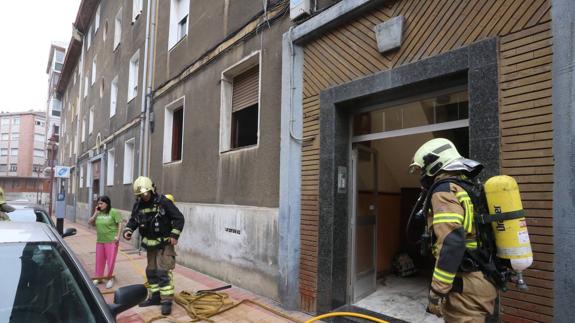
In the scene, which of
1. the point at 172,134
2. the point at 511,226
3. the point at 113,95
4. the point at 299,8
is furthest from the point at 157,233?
the point at 113,95

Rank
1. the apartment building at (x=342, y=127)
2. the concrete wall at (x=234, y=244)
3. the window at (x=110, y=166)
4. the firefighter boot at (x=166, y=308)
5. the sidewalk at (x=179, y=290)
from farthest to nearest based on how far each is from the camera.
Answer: the window at (x=110, y=166) < the concrete wall at (x=234, y=244) < the firefighter boot at (x=166, y=308) < the sidewalk at (x=179, y=290) < the apartment building at (x=342, y=127)

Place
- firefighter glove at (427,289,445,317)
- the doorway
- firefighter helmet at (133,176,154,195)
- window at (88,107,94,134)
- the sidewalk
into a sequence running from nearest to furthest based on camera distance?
firefighter glove at (427,289,445,317), the doorway, the sidewalk, firefighter helmet at (133,176,154,195), window at (88,107,94,134)

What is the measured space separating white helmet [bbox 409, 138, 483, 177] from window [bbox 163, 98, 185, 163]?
312 inches

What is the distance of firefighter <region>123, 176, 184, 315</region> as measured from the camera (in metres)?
5.20

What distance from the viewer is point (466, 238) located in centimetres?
259

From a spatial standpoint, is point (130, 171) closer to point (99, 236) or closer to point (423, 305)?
point (99, 236)

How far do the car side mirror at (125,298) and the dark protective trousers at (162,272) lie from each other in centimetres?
274

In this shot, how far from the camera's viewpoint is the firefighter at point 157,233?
5.20 meters

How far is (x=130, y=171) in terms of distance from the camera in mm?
12680

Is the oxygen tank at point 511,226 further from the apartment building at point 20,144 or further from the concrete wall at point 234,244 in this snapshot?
the apartment building at point 20,144

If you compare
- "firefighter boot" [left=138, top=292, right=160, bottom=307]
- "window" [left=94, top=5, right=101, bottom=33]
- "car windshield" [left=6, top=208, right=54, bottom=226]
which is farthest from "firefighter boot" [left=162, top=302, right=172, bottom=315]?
"window" [left=94, top=5, right=101, bottom=33]

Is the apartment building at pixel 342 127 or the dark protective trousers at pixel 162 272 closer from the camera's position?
the apartment building at pixel 342 127

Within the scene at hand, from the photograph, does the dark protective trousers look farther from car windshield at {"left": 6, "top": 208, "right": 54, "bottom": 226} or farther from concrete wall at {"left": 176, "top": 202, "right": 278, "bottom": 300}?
car windshield at {"left": 6, "top": 208, "right": 54, "bottom": 226}

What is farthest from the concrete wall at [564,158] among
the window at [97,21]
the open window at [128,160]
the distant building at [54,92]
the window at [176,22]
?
the distant building at [54,92]
